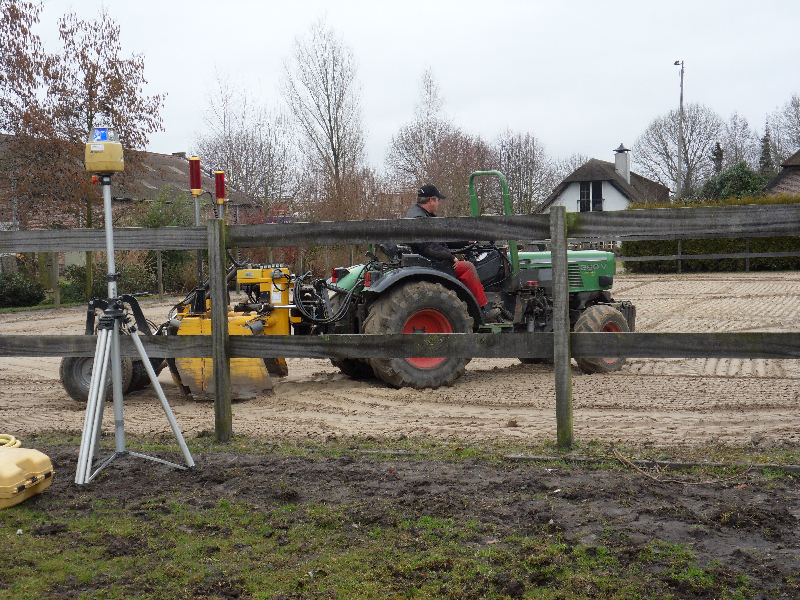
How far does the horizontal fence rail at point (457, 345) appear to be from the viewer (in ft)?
12.6

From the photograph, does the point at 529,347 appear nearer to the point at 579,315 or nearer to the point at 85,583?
the point at 85,583

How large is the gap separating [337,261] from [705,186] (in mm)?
27436

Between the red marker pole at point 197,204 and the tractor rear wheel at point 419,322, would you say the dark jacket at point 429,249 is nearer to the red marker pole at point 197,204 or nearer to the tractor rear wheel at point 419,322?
the tractor rear wheel at point 419,322

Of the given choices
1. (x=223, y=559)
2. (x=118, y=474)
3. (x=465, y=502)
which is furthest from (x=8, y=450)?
(x=465, y=502)

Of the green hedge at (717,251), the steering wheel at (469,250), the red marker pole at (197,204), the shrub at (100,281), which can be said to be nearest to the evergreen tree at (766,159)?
the green hedge at (717,251)

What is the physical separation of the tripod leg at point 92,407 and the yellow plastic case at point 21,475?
16cm

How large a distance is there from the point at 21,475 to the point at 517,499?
2256mm

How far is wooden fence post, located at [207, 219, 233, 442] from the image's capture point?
4.52 metres

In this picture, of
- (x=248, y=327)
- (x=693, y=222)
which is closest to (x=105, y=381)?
(x=248, y=327)

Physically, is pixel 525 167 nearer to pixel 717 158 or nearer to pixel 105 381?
pixel 717 158

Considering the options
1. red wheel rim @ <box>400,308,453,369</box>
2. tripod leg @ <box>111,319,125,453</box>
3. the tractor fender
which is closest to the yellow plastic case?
tripod leg @ <box>111,319,125,453</box>

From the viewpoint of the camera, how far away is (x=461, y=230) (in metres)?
4.33

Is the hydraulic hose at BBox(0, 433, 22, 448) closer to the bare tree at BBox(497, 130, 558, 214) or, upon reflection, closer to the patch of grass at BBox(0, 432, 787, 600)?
the patch of grass at BBox(0, 432, 787, 600)

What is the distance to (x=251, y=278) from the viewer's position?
7.25 metres
